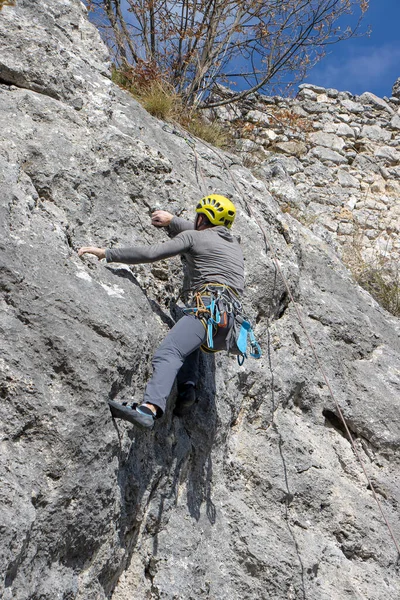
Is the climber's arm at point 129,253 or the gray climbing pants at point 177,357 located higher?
the climber's arm at point 129,253

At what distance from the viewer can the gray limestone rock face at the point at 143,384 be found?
3.32 metres

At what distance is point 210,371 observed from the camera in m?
4.65

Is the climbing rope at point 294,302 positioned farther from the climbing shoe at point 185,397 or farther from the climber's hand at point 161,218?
the climbing shoe at point 185,397

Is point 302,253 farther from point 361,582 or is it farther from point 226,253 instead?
point 361,582

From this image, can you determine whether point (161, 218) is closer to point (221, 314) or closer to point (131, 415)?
point (221, 314)

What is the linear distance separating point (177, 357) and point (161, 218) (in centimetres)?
125

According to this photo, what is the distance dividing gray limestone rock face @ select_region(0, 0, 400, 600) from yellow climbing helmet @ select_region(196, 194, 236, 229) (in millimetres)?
465

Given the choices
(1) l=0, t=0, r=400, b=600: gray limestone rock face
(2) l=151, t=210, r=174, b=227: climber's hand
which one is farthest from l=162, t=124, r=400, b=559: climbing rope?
(2) l=151, t=210, r=174, b=227: climber's hand

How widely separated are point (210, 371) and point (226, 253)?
0.84 meters

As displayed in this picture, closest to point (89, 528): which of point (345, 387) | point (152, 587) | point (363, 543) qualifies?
point (152, 587)

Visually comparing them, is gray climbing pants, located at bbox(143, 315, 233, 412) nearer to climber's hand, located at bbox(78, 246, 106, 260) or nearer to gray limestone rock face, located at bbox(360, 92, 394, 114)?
climber's hand, located at bbox(78, 246, 106, 260)

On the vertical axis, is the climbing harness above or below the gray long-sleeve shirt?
below

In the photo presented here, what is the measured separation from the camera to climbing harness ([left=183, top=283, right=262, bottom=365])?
→ 4098 mm

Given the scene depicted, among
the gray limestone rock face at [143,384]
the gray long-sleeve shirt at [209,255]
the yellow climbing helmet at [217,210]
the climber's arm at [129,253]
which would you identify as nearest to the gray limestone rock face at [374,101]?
the gray limestone rock face at [143,384]
